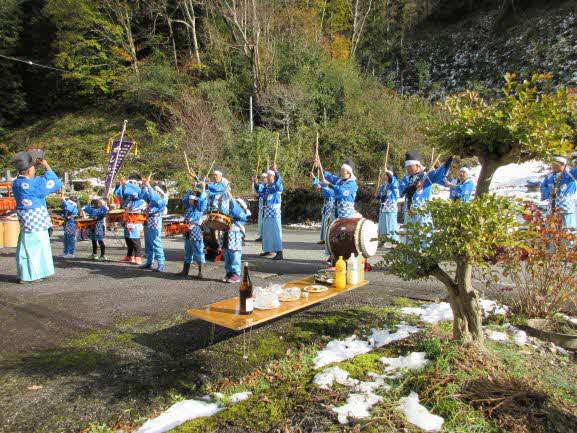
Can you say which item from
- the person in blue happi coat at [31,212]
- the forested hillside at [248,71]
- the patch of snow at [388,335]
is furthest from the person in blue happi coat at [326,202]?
the forested hillside at [248,71]

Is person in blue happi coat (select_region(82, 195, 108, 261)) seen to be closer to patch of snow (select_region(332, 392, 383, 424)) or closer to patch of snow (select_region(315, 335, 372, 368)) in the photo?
patch of snow (select_region(315, 335, 372, 368))

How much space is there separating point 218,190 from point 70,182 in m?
17.9

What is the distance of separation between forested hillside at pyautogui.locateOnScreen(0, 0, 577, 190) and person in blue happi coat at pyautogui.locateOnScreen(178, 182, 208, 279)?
420 inches

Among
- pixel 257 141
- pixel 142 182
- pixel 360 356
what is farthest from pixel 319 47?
pixel 360 356

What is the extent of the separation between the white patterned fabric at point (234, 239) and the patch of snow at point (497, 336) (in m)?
3.95

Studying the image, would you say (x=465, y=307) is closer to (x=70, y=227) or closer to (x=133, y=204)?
(x=133, y=204)

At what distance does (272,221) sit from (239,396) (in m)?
6.73

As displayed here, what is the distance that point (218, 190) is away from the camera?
308 inches

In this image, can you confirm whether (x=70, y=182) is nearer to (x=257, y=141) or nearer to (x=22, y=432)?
(x=257, y=141)

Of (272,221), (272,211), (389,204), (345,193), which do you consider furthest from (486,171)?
(389,204)

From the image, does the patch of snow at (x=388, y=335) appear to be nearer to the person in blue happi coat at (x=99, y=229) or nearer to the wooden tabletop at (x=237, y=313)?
the wooden tabletop at (x=237, y=313)

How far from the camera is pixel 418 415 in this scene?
304cm

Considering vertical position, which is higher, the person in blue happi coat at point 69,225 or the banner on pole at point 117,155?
the banner on pole at point 117,155

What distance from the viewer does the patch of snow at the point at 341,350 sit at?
3.98m
